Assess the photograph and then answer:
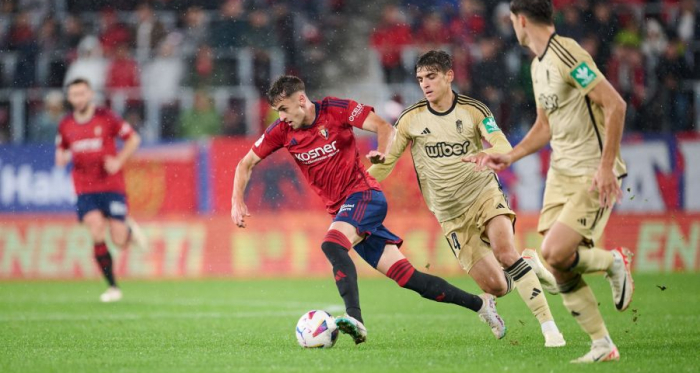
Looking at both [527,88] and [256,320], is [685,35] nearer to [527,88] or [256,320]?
[527,88]

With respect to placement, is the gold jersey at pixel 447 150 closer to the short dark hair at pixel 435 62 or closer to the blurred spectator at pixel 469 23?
the short dark hair at pixel 435 62

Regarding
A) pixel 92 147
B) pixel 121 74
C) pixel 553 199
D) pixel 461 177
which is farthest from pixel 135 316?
pixel 121 74

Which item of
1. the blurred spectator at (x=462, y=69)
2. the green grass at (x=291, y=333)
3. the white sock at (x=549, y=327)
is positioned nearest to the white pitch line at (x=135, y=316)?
the green grass at (x=291, y=333)

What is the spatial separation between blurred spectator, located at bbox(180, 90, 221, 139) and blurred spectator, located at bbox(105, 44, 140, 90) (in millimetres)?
1238

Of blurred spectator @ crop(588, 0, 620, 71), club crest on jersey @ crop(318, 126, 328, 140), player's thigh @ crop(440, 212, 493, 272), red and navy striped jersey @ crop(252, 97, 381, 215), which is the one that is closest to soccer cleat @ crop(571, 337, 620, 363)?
player's thigh @ crop(440, 212, 493, 272)

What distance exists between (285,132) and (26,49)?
38.1 feet

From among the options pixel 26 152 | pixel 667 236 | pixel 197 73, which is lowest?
pixel 667 236

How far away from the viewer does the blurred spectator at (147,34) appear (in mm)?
18547

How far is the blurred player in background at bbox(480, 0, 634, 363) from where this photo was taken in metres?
6.33

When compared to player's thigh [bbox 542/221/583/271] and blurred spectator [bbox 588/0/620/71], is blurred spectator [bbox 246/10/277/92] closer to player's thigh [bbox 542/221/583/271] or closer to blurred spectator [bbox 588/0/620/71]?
blurred spectator [bbox 588/0/620/71]

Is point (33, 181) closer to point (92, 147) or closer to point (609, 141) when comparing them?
point (92, 147)

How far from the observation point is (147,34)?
18.6 metres

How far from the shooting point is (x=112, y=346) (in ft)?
26.2

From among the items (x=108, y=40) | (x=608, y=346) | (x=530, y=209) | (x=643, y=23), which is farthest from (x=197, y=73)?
(x=608, y=346)
